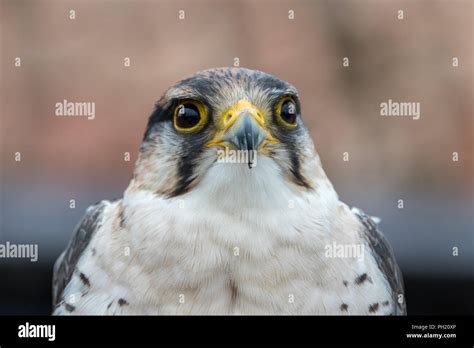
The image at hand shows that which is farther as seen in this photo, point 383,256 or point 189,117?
point 383,256

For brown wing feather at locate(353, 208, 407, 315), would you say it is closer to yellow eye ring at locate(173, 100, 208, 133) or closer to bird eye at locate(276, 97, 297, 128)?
bird eye at locate(276, 97, 297, 128)

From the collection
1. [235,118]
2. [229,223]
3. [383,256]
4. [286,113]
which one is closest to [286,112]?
[286,113]

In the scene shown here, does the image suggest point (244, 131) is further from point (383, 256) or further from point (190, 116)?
point (383, 256)

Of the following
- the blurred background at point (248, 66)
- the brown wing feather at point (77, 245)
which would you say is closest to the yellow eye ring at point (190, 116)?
the brown wing feather at point (77, 245)

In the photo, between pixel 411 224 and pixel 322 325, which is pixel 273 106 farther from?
pixel 411 224

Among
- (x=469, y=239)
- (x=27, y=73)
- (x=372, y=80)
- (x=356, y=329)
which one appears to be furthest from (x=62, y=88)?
(x=356, y=329)

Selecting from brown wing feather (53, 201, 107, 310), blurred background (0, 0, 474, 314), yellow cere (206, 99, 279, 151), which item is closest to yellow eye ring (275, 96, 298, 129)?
Answer: yellow cere (206, 99, 279, 151)
